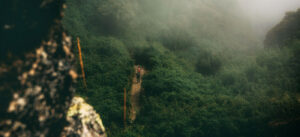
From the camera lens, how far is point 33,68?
Answer: 226cm

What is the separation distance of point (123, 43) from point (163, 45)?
4232 millimetres

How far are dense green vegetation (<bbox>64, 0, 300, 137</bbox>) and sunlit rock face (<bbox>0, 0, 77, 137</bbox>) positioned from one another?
6.72m

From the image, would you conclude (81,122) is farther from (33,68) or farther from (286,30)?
(286,30)

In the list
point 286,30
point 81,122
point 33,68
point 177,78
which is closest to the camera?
point 33,68

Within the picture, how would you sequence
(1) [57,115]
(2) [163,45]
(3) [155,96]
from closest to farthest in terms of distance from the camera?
(1) [57,115]
(3) [155,96]
(2) [163,45]

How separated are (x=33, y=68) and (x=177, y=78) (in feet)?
34.1

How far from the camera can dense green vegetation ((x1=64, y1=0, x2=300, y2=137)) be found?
852 cm

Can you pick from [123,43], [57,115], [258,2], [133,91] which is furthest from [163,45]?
[258,2]

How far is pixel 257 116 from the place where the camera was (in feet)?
27.2

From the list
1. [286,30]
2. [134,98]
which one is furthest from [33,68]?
[286,30]

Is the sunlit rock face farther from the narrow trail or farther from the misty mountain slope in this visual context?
the misty mountain slope

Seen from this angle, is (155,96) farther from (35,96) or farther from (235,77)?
(35,96)

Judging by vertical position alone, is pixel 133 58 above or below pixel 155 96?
above

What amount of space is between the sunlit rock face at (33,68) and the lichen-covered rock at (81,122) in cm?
30
